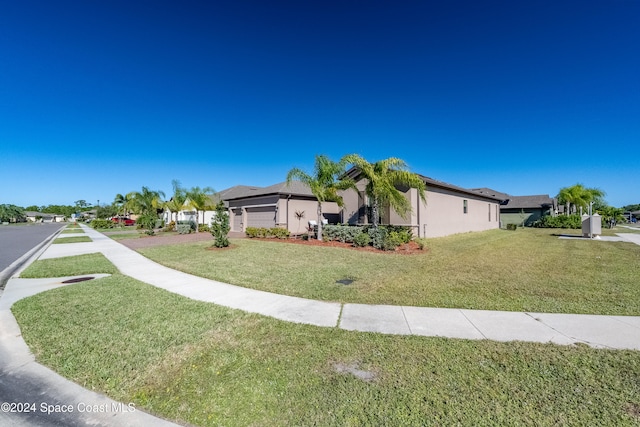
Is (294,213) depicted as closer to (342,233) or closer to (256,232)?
(256,232)

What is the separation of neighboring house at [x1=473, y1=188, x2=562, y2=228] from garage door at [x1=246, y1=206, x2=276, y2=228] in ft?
81.3

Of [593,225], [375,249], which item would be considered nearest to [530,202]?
[593,225]

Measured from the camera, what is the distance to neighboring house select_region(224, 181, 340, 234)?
20.7 metres

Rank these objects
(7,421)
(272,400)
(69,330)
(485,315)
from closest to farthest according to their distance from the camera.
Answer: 1. (7,421)
2. (272,400)
3. (69,330)
4. (485,315)

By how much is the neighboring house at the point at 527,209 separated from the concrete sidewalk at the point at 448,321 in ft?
104

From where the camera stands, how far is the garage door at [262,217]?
2122 centimetres

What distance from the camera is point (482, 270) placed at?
27.5ft

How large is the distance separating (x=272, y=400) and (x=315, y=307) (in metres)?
2.63

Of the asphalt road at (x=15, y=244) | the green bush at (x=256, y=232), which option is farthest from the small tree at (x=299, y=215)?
the asphalt road at (x=15, y=244)

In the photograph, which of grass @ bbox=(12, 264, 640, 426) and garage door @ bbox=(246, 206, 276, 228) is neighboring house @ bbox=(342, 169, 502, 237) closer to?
garage door @ bbox=(246, 206, 276, 228)

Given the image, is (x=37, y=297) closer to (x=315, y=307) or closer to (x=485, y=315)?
(x=315, y=307)

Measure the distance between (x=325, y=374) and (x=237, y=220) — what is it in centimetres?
2402

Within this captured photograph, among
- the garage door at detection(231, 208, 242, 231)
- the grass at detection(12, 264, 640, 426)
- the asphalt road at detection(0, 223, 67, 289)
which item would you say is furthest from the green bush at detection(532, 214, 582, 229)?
the asphalt road at detection(0, 223, 67, 289)

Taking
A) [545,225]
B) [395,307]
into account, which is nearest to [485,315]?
[395,307]
